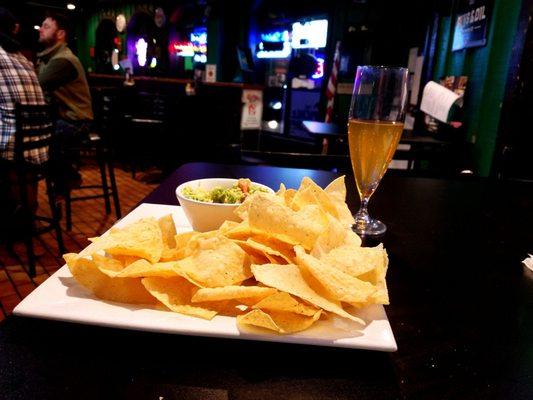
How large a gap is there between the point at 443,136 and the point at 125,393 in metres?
3.49

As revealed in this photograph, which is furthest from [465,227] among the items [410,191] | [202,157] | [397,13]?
[397,13]

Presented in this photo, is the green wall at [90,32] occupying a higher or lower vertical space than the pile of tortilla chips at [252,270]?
higher

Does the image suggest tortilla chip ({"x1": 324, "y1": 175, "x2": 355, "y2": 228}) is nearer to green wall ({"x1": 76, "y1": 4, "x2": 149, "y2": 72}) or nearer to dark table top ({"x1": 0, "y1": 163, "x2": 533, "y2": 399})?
dark table top ({"x1": 0, "y1": 163, "x2": 533, "y2": 399})

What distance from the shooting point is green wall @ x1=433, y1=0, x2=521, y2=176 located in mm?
2805

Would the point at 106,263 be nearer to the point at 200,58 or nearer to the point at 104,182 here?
the point at 104,182

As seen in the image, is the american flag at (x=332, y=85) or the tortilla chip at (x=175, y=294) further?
the american flag at (x=332, y=85)

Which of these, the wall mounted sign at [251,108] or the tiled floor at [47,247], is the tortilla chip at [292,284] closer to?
the tiled floor at [47,247]

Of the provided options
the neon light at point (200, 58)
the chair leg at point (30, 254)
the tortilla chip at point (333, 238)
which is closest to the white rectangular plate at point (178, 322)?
the tortilla chip at point (333, 238)

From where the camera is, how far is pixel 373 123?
0.91 meters

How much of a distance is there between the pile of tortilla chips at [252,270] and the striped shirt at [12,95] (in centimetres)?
239

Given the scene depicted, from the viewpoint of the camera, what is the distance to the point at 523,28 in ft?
8.28

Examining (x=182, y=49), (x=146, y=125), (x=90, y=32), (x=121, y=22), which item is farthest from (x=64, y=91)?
(x=90, y=32)

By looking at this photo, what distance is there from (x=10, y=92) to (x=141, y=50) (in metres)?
9.70

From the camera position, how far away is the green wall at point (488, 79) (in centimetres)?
280
